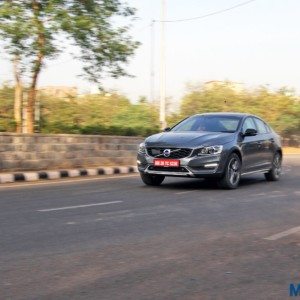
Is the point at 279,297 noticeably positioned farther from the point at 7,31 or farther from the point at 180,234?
the point at 7,31

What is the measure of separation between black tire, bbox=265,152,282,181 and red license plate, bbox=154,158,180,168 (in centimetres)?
346

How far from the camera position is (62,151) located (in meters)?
15.4

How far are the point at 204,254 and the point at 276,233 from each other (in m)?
1.43

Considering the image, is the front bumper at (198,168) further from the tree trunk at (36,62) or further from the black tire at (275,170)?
the tree trunk at (36,62)

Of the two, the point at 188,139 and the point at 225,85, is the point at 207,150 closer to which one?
the point at 188,139

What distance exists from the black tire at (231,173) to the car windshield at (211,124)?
0.67 metres

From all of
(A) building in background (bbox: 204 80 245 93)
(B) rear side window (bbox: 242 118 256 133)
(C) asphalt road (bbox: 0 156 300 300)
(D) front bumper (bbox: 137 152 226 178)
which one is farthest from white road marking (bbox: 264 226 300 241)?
(A) building in background (bbox: 204 80 245 93)

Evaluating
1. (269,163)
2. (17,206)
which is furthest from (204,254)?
(269,163)

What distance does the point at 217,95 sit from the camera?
4650 centimetres

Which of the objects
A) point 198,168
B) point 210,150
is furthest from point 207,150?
point 198,168

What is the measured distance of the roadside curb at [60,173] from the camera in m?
12.8

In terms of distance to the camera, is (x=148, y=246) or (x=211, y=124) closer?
(x=148, y=246)

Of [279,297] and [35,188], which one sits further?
[35,188]

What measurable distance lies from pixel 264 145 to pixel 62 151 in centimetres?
563
